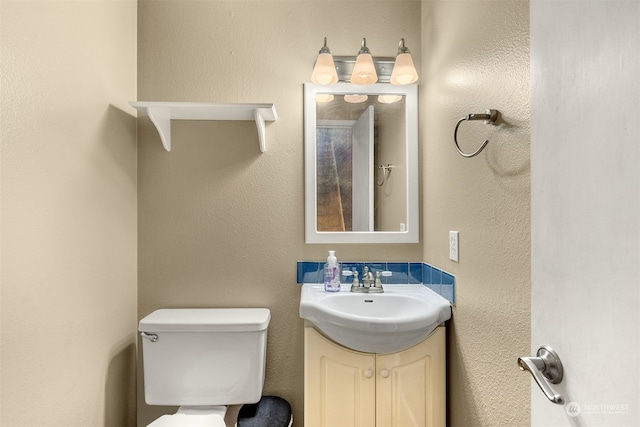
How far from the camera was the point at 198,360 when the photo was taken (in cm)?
144

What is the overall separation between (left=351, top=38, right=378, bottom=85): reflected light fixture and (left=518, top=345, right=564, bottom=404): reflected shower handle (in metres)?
1.32

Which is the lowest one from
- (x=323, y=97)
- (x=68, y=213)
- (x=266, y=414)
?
(x=266, y=414)

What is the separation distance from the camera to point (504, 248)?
3.26 ft

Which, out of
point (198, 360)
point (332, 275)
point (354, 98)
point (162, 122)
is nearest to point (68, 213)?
point (162, 122)

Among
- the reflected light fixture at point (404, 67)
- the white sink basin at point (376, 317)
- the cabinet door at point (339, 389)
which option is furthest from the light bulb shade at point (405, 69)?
the cabinet door at point (339, 389)

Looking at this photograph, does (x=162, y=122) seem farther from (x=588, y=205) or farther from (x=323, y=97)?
Answer: (x=588, y=205)

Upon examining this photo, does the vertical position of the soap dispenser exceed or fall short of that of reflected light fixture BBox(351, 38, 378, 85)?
it falls short

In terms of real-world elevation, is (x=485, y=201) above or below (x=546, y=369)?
above

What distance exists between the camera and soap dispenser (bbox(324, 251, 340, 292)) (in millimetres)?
1612

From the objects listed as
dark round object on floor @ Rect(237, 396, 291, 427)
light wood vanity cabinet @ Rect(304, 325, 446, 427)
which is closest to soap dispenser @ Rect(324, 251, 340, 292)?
light wood vanity cabinet @ Rect(304, 325, 446, 427)

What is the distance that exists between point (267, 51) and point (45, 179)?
3.54 ft

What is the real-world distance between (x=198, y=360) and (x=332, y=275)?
655mm

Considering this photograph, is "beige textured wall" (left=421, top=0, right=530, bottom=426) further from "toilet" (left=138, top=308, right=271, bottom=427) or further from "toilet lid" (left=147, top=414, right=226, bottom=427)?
"toilet lid" (left=147, top=414, right=226, bottom=427)

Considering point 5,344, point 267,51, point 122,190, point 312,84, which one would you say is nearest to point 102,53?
point 122,190
